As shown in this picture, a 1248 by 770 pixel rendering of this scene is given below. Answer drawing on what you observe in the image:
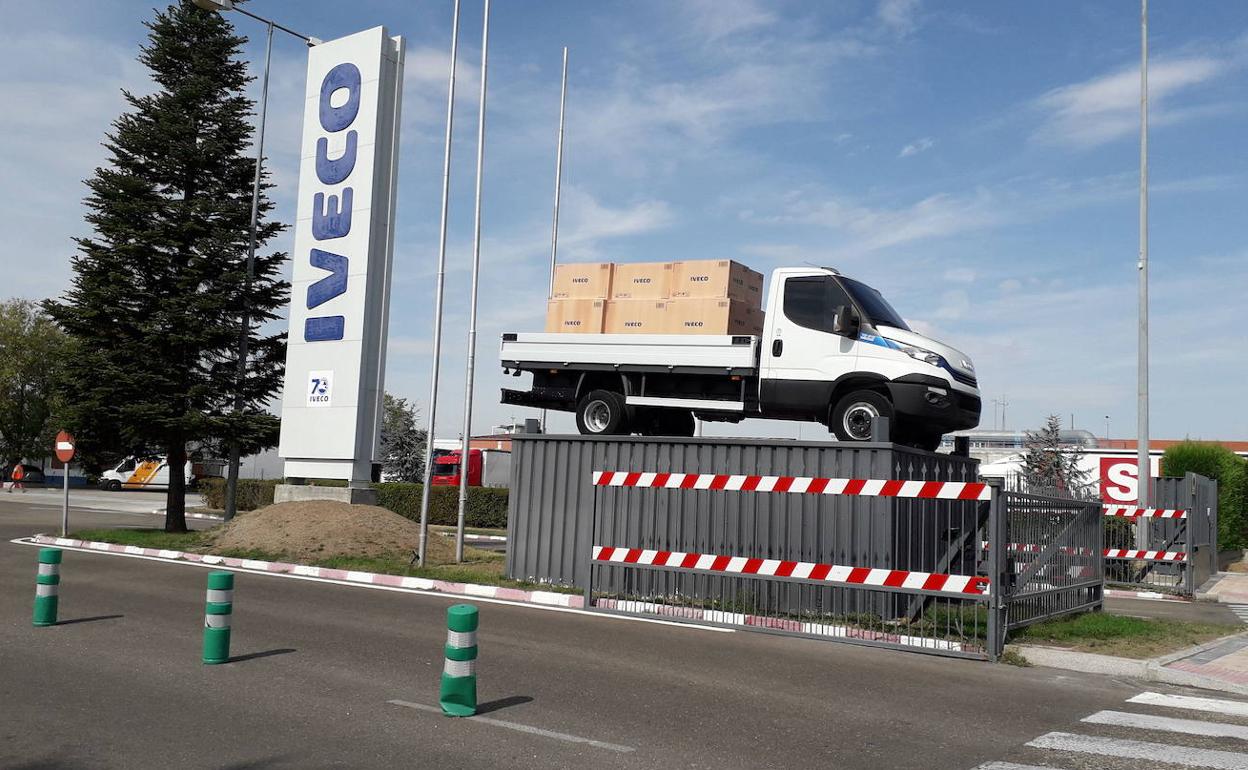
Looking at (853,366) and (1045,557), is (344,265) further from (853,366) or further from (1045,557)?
(1045,557)

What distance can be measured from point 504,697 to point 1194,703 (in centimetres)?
559

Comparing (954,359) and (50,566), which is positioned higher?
(954,359)

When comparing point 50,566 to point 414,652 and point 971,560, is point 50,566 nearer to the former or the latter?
point 414,652

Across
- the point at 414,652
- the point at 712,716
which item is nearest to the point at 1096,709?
the point at 712,716

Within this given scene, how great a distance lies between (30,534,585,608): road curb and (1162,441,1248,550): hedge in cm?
2051

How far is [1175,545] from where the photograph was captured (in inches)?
806

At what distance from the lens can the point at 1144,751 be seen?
629cm

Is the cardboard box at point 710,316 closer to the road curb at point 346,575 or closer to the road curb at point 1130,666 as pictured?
the road curb at point 346,575

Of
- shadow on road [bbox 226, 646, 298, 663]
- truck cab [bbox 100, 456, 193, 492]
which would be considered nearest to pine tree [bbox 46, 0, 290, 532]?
shadow on road [bbox 226, 646, 298, 663]

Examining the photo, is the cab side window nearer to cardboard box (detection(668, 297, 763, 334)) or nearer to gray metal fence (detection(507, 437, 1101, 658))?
cardboard box (detection(668, 297, 763, 334))

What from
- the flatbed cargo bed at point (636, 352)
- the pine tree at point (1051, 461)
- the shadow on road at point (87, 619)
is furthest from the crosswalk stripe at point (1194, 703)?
the pine tree at point (1051, 461)

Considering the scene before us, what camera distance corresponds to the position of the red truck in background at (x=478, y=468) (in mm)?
43362

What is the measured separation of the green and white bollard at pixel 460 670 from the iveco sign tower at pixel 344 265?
16.3 meters

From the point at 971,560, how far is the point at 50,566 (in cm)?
1066
